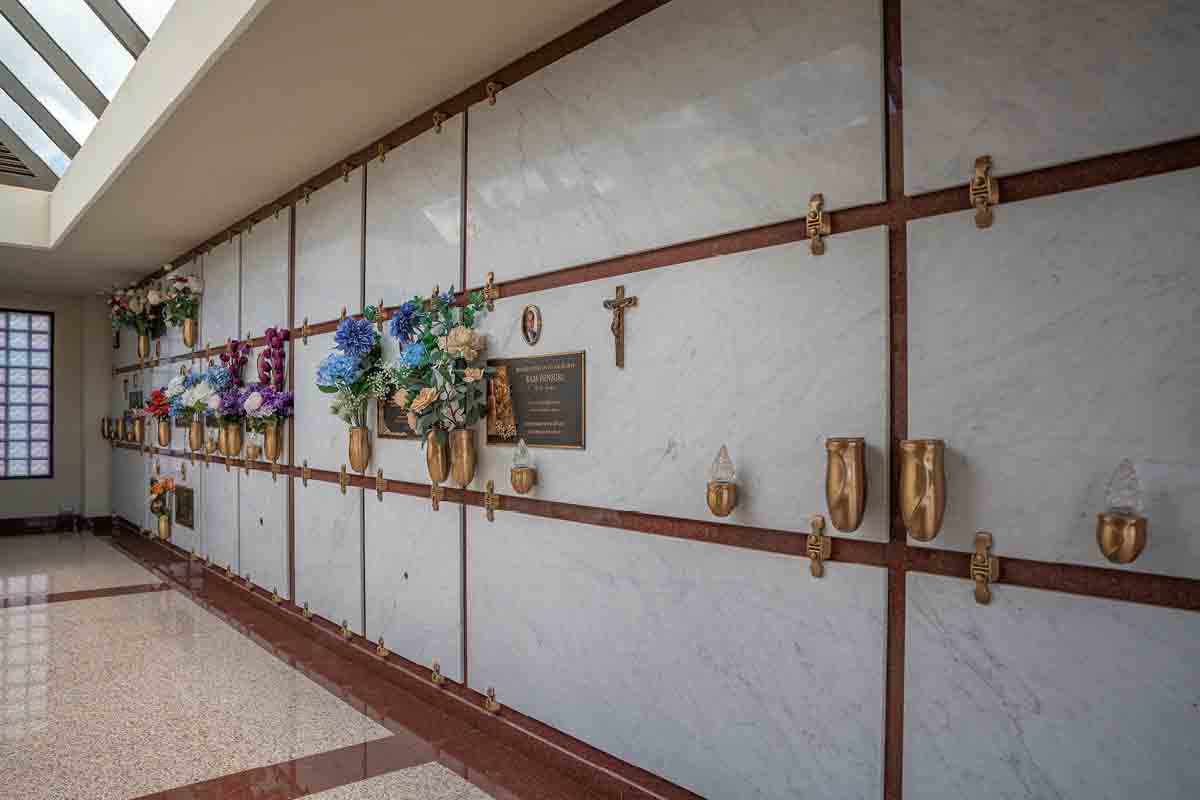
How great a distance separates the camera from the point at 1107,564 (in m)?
1.58

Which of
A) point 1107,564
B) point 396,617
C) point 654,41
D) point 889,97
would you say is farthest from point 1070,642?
point 396,617

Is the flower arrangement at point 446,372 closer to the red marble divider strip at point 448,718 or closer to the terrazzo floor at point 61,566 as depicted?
the red marble divider strip at point 448,718

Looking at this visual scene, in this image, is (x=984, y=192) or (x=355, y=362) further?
(x=355, y=362)

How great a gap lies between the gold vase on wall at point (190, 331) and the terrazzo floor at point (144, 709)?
2412 mm

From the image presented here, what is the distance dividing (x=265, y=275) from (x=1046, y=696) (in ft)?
16.2

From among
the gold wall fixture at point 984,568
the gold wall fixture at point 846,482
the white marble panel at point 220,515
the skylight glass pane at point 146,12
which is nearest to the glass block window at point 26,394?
the white marble panel at point 220,515

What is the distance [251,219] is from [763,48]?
14.3 ft

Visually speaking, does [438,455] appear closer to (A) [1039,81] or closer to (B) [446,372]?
(B) [446,372]

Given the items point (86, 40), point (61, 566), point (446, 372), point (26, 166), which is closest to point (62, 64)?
point (86, 40)

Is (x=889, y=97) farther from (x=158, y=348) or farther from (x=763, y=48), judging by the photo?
(x=158, y=348)

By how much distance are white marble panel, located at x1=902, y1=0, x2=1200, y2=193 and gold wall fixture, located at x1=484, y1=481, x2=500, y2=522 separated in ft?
6.29

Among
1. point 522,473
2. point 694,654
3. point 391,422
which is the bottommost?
point 694,654

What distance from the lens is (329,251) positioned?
4.47 meters

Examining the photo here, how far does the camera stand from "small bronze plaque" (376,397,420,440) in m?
3.79
